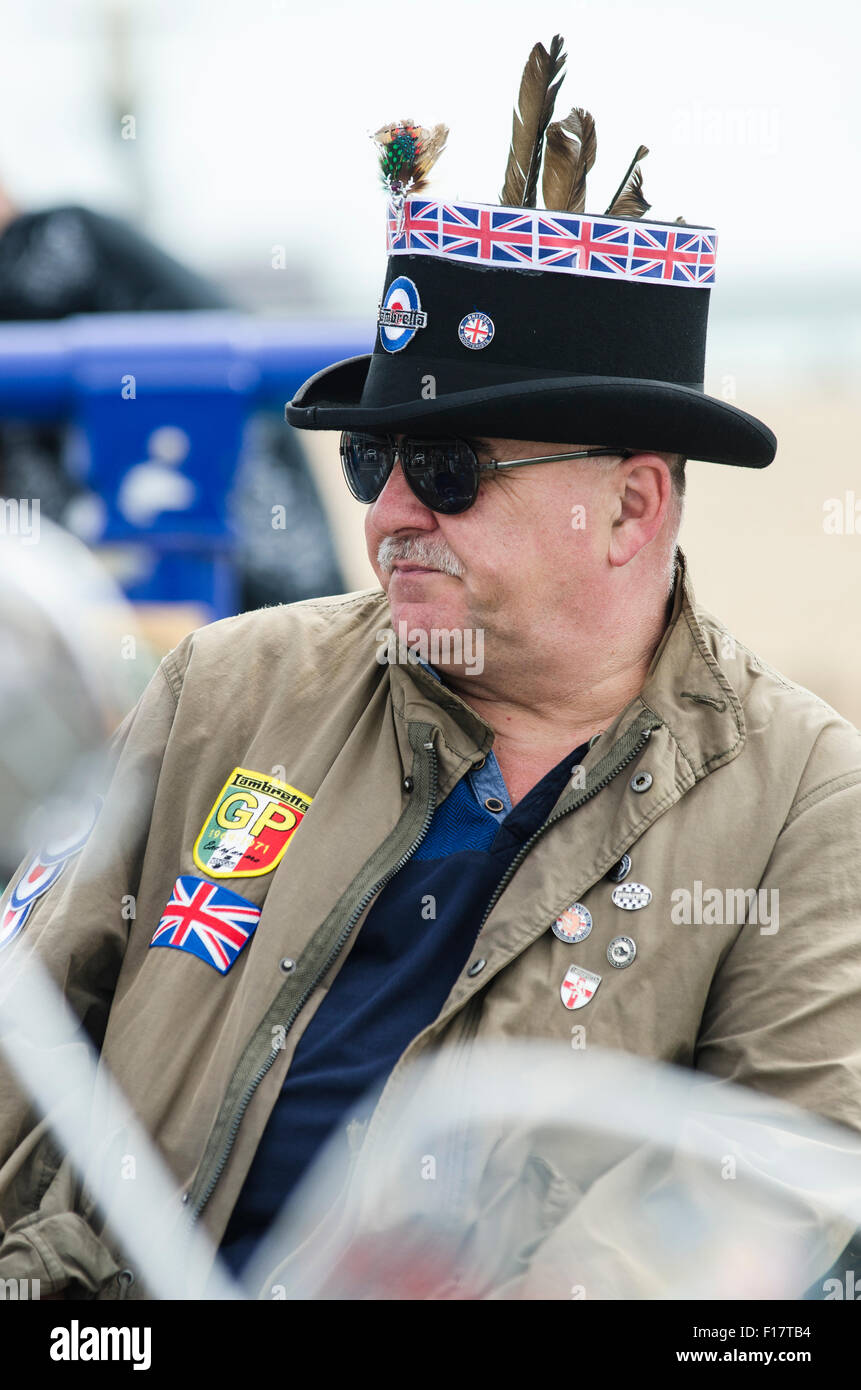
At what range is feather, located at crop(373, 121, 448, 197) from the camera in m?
2.01

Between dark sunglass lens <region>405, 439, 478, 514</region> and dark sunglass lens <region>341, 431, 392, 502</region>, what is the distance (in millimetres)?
53

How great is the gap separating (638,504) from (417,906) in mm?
611

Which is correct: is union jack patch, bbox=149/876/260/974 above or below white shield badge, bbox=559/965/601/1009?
above

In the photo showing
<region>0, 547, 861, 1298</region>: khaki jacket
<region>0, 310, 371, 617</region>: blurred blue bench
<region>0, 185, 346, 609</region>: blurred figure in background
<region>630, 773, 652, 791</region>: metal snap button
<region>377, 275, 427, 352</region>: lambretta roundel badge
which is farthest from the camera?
<region>0, 185, 346, 609</region>: blurred figure in background

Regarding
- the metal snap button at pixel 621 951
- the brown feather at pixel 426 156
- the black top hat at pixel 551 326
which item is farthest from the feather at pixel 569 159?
the metal snap button at pixel 621 951

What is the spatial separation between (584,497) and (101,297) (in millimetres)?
2423

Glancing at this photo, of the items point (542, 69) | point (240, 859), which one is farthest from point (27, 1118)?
point (542, 69)

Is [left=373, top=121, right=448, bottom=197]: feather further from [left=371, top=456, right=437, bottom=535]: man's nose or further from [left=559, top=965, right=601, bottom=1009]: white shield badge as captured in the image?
[left=559, top=965, right=601, bottom=1009]: white shield badge

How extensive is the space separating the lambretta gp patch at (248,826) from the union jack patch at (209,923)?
30 mm

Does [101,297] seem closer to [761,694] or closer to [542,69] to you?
[542,69]

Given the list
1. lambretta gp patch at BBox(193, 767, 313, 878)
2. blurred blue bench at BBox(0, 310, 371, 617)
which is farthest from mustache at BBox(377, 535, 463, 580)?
blurred blue bench at BBox(0, 310, 371, 617)

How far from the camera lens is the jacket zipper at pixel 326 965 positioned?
5.89ft

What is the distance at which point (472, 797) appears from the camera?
1994mm

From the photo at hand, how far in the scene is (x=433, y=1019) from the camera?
184 centimetres
